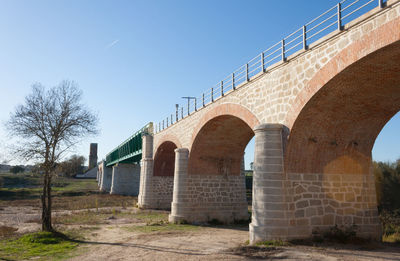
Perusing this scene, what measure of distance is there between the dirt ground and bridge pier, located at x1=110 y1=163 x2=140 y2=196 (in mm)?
30690

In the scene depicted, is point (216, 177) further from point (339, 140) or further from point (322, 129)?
point (322, 129)

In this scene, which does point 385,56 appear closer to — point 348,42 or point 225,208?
point 348,42

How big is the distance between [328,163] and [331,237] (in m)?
2.50

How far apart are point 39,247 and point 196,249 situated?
18.4 ft

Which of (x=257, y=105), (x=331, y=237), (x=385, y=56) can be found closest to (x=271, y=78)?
(x=257, y=105)

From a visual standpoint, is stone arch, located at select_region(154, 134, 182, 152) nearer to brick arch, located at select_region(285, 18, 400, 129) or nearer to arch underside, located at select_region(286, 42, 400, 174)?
arch underside, located at select_region(286, 42, 400, 174)

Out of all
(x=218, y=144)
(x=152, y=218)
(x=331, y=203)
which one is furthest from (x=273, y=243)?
(x=152, y=218)

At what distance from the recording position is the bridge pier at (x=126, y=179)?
44275 mm

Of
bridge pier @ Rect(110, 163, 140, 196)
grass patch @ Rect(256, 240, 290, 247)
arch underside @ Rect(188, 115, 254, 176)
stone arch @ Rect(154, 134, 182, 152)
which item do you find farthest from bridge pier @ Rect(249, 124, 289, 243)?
bridge pier @ Rect(110, 163, 140, 196)

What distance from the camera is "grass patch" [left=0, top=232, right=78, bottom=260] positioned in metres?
10.0

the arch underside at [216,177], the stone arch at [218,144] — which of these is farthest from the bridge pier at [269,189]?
the arch underside at [216,177]

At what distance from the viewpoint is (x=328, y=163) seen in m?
11.4

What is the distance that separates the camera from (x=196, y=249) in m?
10.5

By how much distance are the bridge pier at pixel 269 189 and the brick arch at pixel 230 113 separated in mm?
1638
